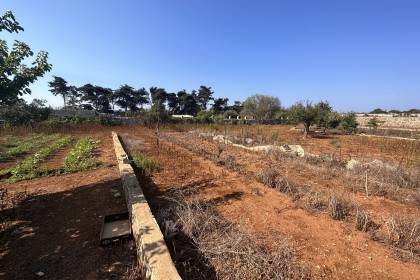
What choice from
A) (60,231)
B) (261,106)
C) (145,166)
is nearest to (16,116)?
(145,166)

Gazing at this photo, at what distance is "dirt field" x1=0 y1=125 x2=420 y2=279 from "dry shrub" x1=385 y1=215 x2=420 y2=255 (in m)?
0.02

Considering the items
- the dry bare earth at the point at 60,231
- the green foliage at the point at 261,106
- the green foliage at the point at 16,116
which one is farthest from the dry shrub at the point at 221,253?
the green foliage at the point at 261,106

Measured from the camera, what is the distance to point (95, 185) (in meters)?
6.43

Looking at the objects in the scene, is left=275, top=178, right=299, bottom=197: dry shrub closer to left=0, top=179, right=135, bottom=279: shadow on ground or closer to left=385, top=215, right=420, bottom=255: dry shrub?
left=385, top=215, right=420, bottom=255: dry shrub

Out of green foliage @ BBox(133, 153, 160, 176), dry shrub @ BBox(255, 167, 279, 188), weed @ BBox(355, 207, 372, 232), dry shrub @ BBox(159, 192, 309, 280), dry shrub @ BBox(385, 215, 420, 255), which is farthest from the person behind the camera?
green foliage @ BBox(133, 153, 160, 176)

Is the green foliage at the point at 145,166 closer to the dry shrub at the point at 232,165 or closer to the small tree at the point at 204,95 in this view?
the dry shrub at the point at 232,165

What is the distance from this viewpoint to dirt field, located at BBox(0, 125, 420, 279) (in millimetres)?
3160

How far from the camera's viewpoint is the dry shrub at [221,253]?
2.80m

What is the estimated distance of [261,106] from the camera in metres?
58.4

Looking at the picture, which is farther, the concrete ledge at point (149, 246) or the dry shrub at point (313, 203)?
the dry shrub at point (313, 203)

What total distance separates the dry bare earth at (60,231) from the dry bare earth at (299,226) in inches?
45.4

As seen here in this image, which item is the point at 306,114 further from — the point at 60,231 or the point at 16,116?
the point at 16,116

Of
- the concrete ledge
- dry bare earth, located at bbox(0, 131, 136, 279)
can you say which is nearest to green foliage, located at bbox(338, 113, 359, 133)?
dry bare earth, located at bbox(0, 131, 136, 279)

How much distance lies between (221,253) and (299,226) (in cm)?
163
